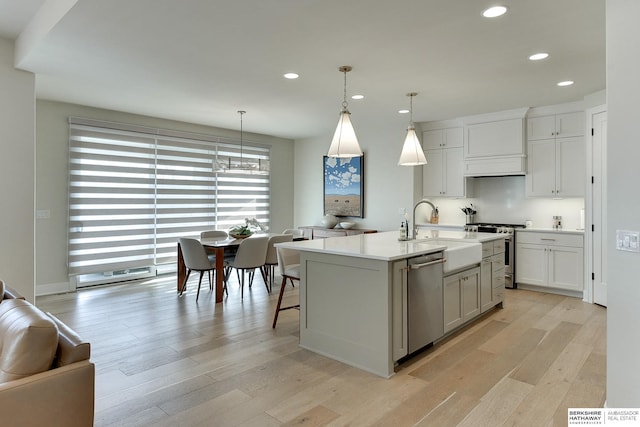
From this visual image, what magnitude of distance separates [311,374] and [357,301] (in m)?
0.63

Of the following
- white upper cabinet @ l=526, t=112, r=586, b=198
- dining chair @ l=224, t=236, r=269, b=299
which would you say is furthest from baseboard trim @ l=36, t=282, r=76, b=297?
white upper cabinet @ l=526, t=112, r=586, b=198

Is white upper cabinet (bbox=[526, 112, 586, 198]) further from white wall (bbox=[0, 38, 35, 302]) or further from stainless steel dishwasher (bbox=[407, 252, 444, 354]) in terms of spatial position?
white wall (bbox=[0, 38, 35, 302])

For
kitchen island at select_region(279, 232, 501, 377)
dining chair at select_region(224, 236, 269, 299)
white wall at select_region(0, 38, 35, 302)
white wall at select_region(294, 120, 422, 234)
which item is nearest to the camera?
kitchen island at select_region(279, 232, 501, 377)

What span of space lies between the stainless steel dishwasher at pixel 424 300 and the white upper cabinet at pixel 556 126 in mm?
3244

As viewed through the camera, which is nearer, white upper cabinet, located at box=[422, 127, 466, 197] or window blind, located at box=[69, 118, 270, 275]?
window blind, located at box=[69, 118, 270, 275]

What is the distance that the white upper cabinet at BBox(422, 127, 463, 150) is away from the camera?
602 cm

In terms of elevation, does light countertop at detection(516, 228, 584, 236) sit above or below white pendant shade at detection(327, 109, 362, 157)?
below

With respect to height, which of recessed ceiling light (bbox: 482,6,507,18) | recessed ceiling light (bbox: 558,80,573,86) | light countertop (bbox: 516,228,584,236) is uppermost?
recessed ceiling light (bbox: 558,80,573,86)

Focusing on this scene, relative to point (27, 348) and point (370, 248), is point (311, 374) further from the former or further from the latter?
point (27, 348)

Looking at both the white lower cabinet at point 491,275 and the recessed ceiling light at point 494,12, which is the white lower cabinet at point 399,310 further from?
the recessed ceiling light at point 494,12

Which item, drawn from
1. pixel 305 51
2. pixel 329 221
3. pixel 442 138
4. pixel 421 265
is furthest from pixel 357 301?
pixel 329 221

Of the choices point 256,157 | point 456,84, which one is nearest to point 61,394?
point 456,84

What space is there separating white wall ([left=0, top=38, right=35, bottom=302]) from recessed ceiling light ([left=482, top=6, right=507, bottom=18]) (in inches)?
171

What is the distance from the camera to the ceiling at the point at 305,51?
2656mm
